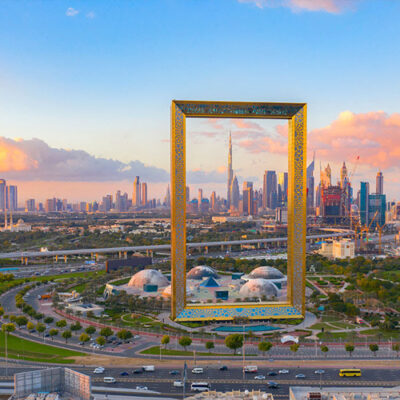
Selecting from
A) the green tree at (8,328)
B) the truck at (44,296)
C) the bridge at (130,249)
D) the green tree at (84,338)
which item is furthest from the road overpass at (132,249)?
the green tree at (84,338)

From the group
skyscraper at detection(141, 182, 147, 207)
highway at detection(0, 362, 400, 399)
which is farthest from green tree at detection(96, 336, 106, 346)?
skyscraper at detection(141, 182, 147, 207)

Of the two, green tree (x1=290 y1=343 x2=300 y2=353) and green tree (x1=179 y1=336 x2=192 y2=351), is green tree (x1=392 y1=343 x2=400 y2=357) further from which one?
green tree (x1=179 y1=336 x2=192 y2=351)

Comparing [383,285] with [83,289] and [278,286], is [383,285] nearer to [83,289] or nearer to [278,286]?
[278,286]

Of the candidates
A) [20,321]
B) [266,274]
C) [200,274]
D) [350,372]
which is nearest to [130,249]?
[200,274]

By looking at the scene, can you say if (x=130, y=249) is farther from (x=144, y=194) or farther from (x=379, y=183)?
(x=144, y=194)

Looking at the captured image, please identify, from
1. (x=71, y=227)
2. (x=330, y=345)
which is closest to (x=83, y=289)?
(x=330, y=345)

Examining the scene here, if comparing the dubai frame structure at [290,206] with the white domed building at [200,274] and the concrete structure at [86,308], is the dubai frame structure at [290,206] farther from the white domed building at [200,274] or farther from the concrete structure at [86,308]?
the white domed building at [200,274]
